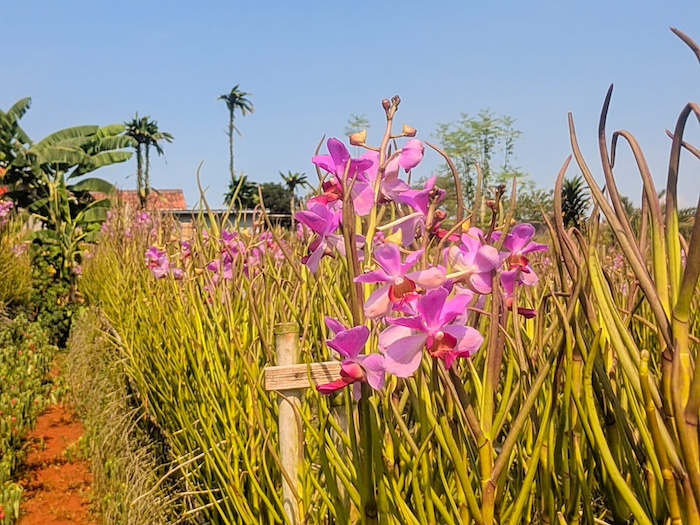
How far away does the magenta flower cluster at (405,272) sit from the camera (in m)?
0.70

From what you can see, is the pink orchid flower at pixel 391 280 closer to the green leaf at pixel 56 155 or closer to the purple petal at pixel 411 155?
the purple petal at pixel 411 155

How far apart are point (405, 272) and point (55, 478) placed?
4.01 m

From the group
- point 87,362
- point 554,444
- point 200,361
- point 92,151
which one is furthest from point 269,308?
point 92,151

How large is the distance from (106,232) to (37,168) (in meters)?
2.70

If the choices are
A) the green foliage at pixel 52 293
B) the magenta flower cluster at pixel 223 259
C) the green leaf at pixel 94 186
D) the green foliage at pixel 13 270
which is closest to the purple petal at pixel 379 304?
the magenta flower cluster at pixel 223 259

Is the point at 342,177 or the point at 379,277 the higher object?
the point at 342,177

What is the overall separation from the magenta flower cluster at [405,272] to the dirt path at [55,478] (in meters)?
3.13

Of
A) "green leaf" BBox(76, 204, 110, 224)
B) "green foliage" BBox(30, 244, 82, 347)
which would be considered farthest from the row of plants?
"green leaf" BBox(76, 204, 110, 224)

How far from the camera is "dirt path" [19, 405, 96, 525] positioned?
3.43 m

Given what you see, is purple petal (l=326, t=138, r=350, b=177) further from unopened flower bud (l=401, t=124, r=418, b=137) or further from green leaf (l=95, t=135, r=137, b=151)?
green leaf (l=95, t=135, r=137, b=151)

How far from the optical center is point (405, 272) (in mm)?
749

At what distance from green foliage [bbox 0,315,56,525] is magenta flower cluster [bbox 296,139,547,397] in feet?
9.47

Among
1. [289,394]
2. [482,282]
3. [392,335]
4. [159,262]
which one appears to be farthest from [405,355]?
[159,262]

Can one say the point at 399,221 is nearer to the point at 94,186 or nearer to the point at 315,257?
the point at 315,257
